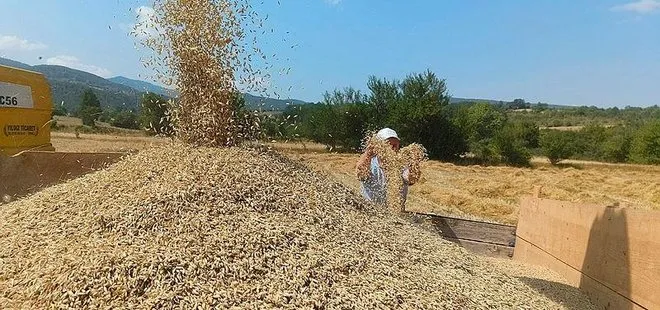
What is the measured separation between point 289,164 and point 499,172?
1540 cm

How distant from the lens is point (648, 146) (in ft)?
97.9

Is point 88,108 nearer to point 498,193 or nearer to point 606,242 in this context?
point 498,193

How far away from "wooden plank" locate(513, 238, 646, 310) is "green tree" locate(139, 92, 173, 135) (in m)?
2.86

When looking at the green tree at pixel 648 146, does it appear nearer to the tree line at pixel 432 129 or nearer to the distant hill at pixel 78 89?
the tree line at pixel 432 129

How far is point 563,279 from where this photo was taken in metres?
4.21

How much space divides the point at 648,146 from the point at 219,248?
3212 centimetres

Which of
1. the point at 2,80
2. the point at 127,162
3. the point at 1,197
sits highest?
the point at 2,80

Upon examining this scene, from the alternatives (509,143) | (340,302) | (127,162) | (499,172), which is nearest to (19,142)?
(127,162)

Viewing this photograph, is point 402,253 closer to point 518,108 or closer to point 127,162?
point 127,162

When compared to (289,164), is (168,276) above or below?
below

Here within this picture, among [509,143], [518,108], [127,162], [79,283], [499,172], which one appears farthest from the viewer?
[518,108]

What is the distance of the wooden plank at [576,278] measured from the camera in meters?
3.37

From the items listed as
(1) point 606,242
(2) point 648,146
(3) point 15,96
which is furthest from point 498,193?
(2) point 648,146

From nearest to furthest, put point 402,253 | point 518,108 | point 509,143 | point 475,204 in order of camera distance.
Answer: point 402,253 < point 475,204 < point 509,143 < point 518,108
